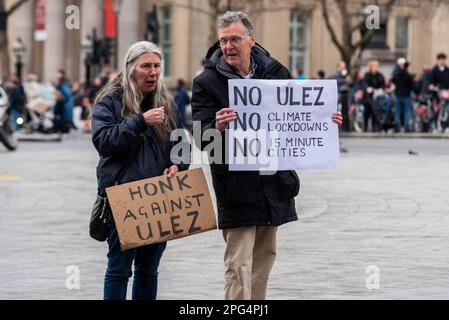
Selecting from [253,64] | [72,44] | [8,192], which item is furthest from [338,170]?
[72,44]

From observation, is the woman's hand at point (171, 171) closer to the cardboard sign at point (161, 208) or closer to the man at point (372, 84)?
the cardboard sign at point (161, 208)

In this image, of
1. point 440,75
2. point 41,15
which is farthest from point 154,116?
point 41,15

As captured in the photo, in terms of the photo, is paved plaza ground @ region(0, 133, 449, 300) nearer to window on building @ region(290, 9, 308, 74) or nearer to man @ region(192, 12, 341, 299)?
man @ region(192, 12, 341, 299)

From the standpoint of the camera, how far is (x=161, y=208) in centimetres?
821

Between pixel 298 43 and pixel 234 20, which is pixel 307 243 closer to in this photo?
pixel 234 20

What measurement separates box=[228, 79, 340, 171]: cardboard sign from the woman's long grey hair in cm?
45

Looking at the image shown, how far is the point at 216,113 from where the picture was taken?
7891mm

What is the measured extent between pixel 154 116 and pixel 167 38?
59542 millimetres

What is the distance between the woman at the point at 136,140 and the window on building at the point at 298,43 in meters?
58.8

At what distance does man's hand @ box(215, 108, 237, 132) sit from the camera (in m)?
7.83

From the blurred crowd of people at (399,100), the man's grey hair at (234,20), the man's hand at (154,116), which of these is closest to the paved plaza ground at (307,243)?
the man's hand at (154,116)

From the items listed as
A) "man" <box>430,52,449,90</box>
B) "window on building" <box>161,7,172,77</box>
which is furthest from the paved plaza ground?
"window on building" <box>161,7,172,77</box>

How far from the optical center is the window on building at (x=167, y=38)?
66.8 m
